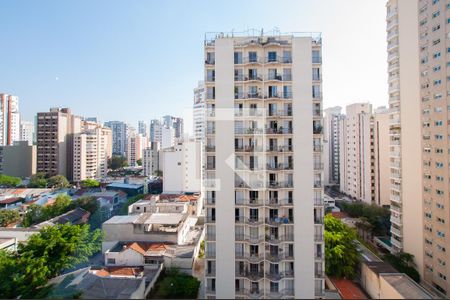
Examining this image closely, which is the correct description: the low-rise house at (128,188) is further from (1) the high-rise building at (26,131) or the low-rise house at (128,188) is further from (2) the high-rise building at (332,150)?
(1) the high-rise building at (26,131)

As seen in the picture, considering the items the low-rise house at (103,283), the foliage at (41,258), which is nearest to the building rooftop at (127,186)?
the foliage at (41,258)

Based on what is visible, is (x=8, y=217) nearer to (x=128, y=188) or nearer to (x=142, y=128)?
(x=128, y=188)

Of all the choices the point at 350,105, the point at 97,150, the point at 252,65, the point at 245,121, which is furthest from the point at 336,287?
the point at 97,150

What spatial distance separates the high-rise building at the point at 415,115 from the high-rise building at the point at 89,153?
1268 inches

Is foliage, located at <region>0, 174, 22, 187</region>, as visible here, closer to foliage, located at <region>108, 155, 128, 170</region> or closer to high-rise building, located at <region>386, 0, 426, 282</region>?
foliage, located at <region>108, 155, 128, 170</region>

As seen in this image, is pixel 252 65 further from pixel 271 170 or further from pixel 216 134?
pixel 271 170

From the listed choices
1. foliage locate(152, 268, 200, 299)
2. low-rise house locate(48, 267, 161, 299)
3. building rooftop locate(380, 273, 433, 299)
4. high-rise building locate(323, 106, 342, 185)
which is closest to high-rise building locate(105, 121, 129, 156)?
high-rise building locate(323, 106, 342, 185)

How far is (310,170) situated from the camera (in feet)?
24.1

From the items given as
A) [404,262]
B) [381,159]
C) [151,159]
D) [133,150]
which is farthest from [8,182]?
[381,159]

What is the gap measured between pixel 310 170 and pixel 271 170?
1063 mm

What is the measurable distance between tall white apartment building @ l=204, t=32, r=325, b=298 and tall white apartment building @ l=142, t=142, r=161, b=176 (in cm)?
3281

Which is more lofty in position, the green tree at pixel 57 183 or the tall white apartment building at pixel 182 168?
the tall white apartment building at pixel 182 168

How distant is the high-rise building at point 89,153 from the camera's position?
32.5 m

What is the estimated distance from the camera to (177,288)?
9305 mm
